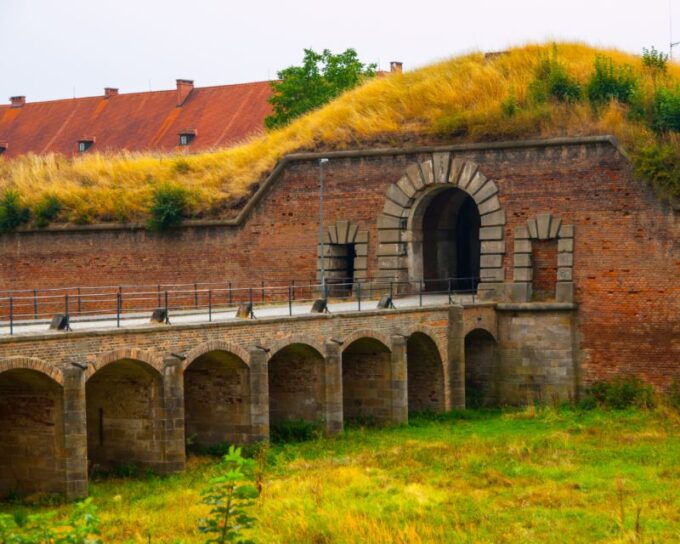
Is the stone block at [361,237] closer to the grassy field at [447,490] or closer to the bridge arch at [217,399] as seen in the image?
the grassy field at [447,490]

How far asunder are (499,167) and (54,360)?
1638 cm

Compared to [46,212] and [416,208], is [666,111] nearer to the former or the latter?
[416,208]

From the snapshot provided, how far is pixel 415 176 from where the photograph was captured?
120 feet

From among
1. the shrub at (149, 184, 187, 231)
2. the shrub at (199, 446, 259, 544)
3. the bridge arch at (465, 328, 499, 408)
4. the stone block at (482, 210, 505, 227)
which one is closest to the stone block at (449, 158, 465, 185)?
the stone block at (482, 210, 505, 227)

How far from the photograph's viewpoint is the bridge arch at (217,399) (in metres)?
27.6

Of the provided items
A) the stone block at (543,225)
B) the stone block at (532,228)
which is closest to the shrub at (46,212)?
the stone block at (532,228)

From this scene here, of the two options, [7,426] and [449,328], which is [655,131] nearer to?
[449,328]

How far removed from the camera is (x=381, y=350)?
31500mm

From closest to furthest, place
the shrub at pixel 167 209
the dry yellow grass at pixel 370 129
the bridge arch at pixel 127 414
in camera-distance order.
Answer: the bridge arch at pixel 127 414 < the dry yellow grass at pixel 370 129 < the shrub at pixel 167 209

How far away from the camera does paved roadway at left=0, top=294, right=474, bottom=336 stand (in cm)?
2509

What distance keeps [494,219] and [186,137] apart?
29536 mm

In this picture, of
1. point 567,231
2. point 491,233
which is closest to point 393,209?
point 491,233

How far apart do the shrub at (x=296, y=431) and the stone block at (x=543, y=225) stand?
8.96m

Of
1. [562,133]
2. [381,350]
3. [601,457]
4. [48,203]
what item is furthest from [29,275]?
[601,457]
